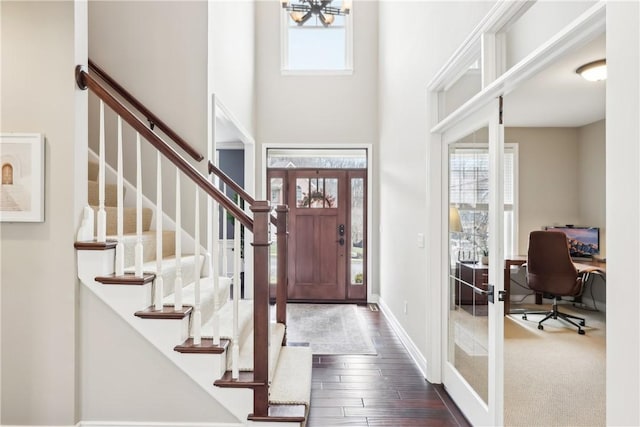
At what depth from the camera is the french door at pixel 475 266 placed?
2.02 metres

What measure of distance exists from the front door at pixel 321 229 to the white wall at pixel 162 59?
98.9 inches

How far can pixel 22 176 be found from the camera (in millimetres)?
1989

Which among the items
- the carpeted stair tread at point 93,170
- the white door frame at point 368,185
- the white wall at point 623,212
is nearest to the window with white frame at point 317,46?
the white door frame at point 368,185

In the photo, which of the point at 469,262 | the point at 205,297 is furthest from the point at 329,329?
the point at 469,262

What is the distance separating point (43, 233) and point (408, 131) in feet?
9.81

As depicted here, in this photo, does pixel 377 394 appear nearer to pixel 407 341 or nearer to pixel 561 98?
pixel 407 341

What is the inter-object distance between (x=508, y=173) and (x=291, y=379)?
15.4 feet

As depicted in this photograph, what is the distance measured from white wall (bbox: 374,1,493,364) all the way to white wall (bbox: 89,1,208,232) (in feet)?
6.09

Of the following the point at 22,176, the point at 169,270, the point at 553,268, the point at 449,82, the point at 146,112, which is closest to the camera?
the point at 22,176

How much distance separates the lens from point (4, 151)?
199 cm

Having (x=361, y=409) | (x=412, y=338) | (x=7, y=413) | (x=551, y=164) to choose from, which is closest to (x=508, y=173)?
(x=551, y=164)

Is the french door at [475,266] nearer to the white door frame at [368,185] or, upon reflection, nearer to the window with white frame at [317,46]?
the white door frame at [368,185]

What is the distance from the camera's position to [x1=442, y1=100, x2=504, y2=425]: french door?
6.63ft

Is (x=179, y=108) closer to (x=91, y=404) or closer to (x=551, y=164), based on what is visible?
(x=91, y=404)
